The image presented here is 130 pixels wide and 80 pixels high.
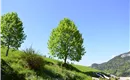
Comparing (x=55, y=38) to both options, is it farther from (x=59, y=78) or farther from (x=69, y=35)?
(x=59, y=78)

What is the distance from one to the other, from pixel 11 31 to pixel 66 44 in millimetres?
10233

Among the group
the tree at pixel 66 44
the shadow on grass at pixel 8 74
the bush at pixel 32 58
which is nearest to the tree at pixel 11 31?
the tree at pixel 66 44

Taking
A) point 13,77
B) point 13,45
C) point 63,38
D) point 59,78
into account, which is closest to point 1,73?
point 13,77

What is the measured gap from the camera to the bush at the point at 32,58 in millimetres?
17516

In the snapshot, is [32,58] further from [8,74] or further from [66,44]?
[66,44]

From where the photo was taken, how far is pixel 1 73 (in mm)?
13680

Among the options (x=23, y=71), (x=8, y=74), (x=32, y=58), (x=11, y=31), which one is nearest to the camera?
(x=8, y=74)

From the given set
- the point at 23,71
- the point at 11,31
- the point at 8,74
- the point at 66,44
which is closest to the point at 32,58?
the point at 23,71

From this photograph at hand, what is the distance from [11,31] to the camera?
126 feet

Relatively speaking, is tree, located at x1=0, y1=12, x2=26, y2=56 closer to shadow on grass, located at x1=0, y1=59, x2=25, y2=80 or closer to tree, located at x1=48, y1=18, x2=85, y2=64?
tree, located at x1=48, y1=18, x2=85, y2=64

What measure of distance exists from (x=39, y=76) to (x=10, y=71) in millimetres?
2721

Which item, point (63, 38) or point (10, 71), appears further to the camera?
point (63, 38)

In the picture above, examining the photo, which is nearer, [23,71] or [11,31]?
[23,71]

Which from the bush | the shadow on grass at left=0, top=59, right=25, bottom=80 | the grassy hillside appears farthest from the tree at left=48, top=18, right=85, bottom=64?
the shadow on grass at left=0, top=59, right=25, bottom=80
